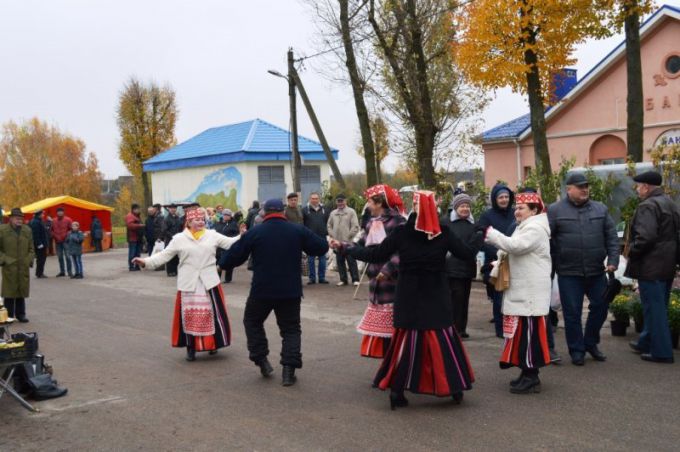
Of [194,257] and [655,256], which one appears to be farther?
[194,257]

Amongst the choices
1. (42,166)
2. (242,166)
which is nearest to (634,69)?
(242,166)

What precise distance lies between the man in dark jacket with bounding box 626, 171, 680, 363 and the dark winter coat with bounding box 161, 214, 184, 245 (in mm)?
14529

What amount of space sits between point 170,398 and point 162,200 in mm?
32899

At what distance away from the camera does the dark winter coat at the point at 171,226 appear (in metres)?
20.7

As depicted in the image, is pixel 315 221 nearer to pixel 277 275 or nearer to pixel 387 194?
pixel 277 275

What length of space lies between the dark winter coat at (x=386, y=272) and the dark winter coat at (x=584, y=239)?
71.0 inches

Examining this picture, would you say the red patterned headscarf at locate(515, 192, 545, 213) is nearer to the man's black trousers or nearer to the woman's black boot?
the woman's black boot

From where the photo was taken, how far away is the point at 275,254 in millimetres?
7578

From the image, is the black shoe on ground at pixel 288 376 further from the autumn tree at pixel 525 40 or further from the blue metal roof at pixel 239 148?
the blue metal roof at pixel 239 148

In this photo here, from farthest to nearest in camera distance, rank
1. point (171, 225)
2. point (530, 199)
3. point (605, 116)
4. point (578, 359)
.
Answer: point (605, 116) → point (171, 225) → point (578, 359) → point (530, 199)

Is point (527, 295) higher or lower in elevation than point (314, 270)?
higher

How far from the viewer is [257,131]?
3509 cm

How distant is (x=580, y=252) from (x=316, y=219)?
9.35 m

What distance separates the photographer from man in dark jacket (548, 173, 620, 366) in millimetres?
7980
